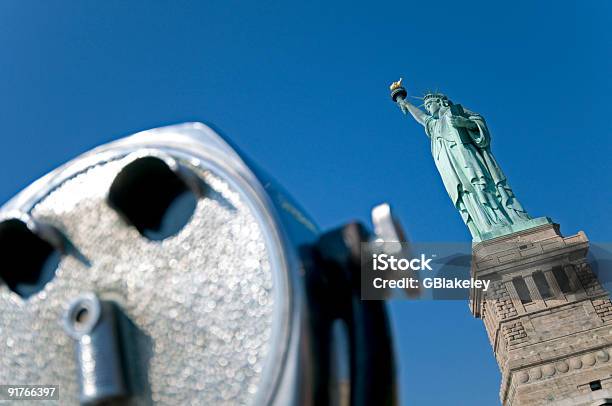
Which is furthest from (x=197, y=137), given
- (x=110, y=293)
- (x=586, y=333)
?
(x=586, y=333)

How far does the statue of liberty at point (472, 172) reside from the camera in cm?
1091

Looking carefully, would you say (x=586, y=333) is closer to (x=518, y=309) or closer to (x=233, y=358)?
(x=518, y=309)

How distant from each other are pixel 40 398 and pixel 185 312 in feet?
0.56

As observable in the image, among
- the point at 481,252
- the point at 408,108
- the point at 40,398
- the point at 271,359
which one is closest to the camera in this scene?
the point at 271,359

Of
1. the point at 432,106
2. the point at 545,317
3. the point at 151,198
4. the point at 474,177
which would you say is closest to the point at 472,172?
the point at 474,177

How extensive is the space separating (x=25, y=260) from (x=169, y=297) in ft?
0.62

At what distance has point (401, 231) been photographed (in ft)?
1.54

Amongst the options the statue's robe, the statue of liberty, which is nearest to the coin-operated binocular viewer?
the statue of liberty

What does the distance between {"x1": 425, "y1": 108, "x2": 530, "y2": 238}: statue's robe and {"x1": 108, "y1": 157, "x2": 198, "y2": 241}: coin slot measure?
10914mm

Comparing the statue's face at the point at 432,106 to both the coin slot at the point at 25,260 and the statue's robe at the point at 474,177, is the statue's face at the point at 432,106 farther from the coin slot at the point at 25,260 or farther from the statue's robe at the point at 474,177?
the coin slot at the point at 25,260

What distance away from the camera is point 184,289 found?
455 millimetres

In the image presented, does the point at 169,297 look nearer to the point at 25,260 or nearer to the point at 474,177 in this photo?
the point at 25,260

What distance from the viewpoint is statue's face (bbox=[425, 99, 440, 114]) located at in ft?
41.7

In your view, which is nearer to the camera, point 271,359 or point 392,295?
point 271,359
